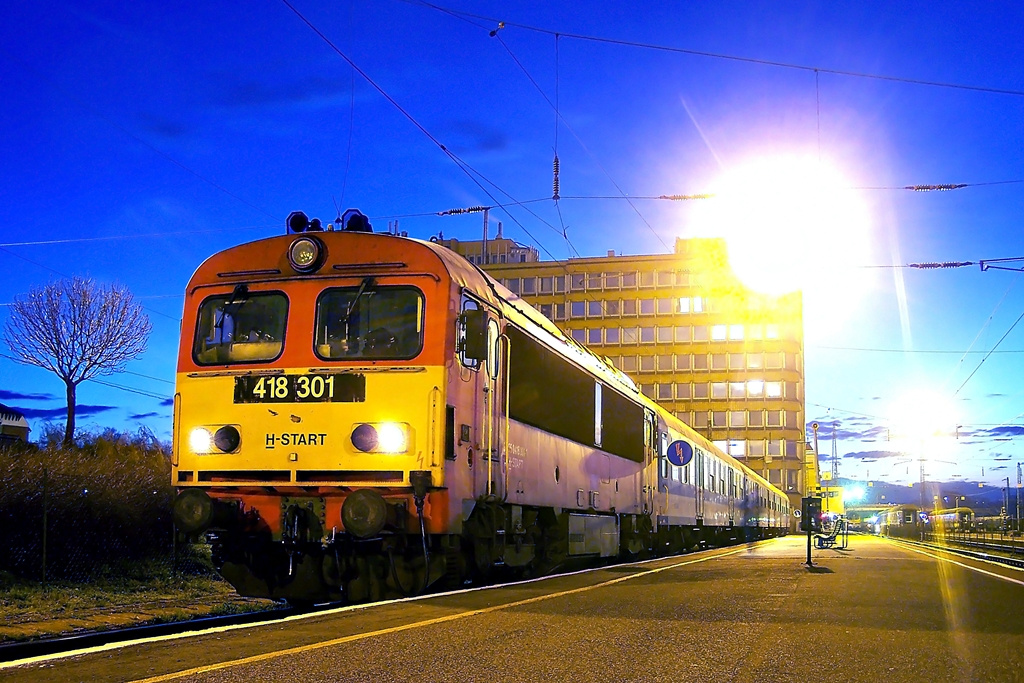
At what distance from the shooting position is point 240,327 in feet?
34.8

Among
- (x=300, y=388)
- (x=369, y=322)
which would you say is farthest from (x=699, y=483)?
(x=300, y=388)

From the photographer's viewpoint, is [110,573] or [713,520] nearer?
[110,573]

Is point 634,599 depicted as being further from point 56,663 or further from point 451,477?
point 56,663

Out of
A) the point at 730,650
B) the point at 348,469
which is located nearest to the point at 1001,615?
the point at 730,650

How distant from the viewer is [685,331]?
291 ft

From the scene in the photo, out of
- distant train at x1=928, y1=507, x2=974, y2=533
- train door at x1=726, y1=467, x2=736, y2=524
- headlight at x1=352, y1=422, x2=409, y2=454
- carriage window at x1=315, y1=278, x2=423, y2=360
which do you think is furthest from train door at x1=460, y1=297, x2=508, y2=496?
distant train at x1=928, y1=507, x2=974, y2=533

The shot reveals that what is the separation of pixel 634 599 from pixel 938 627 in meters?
3.26

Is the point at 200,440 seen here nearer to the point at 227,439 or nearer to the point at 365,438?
the point at 227,439

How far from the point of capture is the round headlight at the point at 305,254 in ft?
34.4

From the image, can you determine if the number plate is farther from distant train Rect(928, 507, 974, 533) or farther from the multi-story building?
the multi-story building

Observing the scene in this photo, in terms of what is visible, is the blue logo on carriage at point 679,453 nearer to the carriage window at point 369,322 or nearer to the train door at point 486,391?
the train door at point 486,391

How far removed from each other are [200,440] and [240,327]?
1234 millimetres

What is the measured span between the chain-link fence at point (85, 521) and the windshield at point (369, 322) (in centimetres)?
522

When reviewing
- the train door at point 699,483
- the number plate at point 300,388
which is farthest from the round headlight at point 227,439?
the train door at point 699,483
